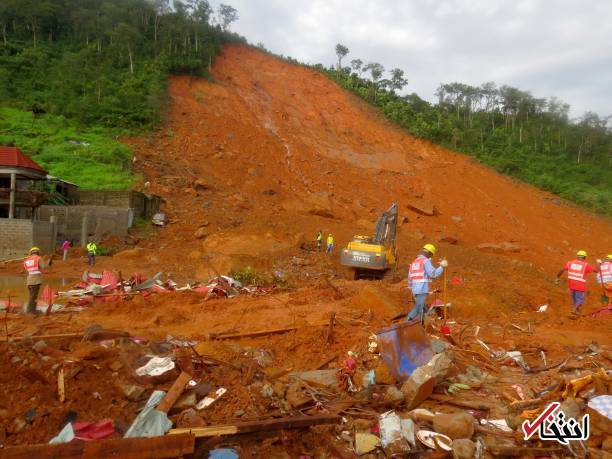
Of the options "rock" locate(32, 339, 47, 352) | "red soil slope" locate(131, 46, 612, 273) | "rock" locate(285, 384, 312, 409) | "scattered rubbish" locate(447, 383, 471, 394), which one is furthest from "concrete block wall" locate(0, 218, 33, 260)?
"scattered rubbish" locate(447, 383, 471, 394)

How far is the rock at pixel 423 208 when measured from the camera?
24.7 metres

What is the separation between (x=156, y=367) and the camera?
4461 mm

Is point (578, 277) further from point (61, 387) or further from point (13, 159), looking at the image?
point (13, 159)

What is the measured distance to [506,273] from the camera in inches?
646

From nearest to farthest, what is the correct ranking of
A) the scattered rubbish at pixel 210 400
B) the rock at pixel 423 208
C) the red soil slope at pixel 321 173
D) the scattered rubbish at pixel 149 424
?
the scattered rubbish at pixel 149 424
the scattered rubbish at pixel 210 400
the red soil slope at pixel 321 173
the rock at pixel 423 208

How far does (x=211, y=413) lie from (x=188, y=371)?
0.64 meters

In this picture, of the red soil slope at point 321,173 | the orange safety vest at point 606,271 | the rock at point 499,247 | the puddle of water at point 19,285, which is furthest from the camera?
the red soil slope at point 321,173

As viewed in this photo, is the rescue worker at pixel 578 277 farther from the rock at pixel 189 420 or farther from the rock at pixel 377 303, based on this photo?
the rock at pixel 189 420

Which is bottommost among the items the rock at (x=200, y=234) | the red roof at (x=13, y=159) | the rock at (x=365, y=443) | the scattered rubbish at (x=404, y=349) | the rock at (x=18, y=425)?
the rock at (x=200, y=234)

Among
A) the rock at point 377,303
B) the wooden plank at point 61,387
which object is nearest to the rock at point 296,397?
the wooden plank at point 61,387

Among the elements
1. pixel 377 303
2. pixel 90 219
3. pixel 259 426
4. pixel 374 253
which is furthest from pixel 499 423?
pixel 90 219

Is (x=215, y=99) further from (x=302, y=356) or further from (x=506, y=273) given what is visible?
(x=302, y=356)

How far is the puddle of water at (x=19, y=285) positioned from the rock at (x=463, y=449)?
10220 mm

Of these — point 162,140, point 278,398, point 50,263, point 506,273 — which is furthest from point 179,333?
point 162,140
